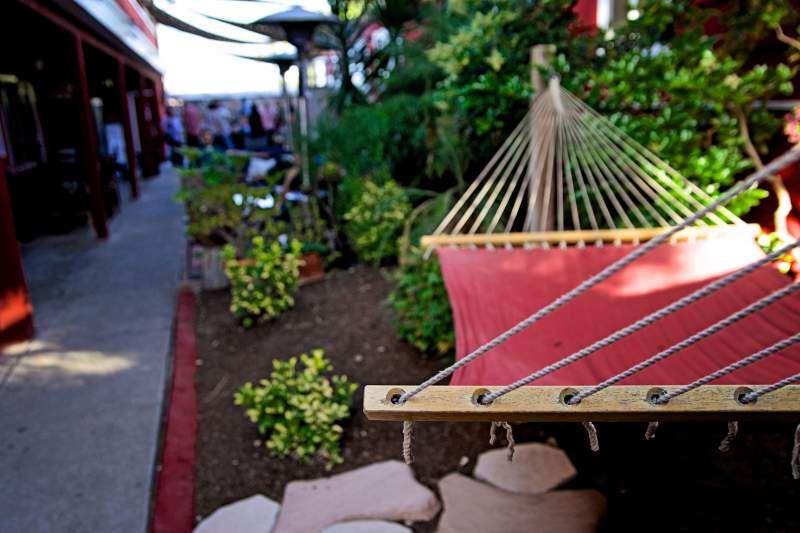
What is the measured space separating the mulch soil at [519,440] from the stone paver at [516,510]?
64 millimetres

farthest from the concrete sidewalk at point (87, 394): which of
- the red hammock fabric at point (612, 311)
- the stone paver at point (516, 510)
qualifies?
the red hammock fabric at point (612, 311)

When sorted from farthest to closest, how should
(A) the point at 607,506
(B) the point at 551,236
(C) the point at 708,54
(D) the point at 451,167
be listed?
(D) the point at 451,167, (C) the point at 708,54, (B) the point at 551,236, (A) the point at 607,506

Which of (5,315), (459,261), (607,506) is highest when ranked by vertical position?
(459,261)

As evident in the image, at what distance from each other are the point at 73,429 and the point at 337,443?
1.06 meters

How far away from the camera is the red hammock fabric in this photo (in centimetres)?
172

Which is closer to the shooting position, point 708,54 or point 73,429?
point 73,429

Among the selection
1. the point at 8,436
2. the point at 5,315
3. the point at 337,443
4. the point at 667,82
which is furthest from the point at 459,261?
the point at 5,315

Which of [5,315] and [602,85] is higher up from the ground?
[602,85]

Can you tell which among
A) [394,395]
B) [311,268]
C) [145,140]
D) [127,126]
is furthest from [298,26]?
[145,140]

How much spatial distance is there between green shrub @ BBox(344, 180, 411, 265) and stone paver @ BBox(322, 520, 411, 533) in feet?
8.05

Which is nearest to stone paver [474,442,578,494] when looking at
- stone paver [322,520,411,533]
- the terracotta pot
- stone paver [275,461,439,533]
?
stone paver [275,461,439,533]

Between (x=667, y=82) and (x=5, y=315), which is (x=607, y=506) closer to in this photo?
(x=667, y=82)

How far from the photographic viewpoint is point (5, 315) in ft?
10.6

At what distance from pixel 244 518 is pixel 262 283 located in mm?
1710
